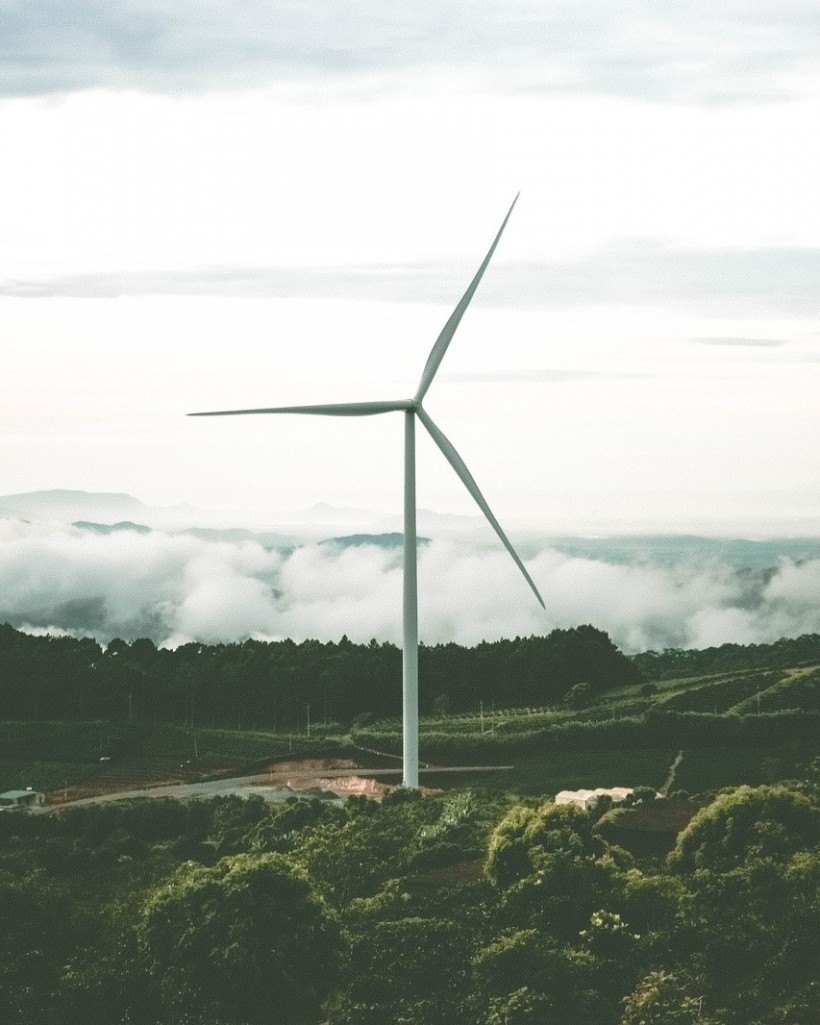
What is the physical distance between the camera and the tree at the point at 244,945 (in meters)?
37.3

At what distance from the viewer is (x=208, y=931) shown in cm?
3850

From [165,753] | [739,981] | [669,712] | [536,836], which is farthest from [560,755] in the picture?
[739,981]

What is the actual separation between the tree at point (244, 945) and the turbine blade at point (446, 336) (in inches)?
1048

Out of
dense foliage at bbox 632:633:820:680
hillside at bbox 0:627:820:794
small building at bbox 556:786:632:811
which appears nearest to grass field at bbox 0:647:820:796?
hillside at bbox 0:627:820:794

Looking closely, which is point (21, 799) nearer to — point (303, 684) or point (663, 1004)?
point (303, 684)

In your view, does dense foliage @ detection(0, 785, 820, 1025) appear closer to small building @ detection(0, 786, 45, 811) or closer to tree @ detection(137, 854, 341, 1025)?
tree @ detection(137, 854, 341, 1025)

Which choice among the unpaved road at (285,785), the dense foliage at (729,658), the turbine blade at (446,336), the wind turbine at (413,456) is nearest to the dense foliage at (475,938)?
the wind turbine at (413,456)

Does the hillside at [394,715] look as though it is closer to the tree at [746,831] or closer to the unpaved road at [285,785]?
the unpaved road at [285,785]

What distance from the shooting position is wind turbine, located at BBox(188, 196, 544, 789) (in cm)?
6066

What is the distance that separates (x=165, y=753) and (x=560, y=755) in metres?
33.4

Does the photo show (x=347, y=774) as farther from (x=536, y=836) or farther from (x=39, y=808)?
(x=536, y=836)

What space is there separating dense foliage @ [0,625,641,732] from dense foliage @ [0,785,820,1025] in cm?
8118

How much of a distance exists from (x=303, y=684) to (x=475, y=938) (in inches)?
3716

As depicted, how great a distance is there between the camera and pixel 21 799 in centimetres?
9456
